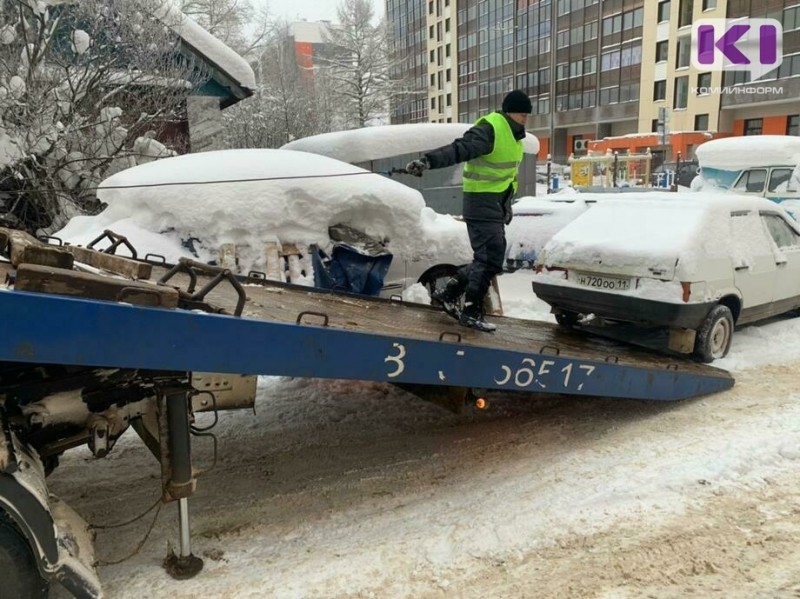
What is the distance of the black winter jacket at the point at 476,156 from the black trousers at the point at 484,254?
7 centimetres

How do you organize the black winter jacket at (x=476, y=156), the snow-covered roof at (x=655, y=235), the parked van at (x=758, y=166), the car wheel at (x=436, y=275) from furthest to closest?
the parked van at (x=758, y=166) < the car wheel at (x=436, y=275) < the snow-covered roof at (x=655, y=235) < the black winter jacket at (x=476, y=156)

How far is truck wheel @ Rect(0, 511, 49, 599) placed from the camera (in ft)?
7.57

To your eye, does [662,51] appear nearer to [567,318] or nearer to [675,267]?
[567,318]

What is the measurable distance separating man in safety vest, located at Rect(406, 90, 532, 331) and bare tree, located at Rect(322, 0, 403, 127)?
35605mm

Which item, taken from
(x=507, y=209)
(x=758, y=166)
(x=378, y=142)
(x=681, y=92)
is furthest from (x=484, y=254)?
(x=681, y=92)

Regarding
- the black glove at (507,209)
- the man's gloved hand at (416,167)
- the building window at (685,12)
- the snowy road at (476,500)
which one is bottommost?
the snowy road at (476,500)

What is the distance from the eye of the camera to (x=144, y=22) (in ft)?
35.7

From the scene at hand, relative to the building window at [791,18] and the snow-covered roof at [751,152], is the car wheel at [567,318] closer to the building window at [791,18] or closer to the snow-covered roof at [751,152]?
the snow-covered roof at [751,152]

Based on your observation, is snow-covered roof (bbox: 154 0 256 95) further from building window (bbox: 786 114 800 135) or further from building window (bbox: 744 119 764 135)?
building window (bbox: 744 119 764 135)

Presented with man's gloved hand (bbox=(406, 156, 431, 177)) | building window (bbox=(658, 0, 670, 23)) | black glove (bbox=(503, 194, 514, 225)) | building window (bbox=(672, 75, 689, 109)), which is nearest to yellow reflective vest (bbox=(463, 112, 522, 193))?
black glove (bbox=(503, 194, 514, 225))

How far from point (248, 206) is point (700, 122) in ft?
158

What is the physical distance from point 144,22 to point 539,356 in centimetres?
1007

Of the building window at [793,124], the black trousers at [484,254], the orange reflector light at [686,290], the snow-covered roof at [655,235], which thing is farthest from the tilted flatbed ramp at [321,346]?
the building window at [793,124]

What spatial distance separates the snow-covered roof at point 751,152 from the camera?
15.7m
